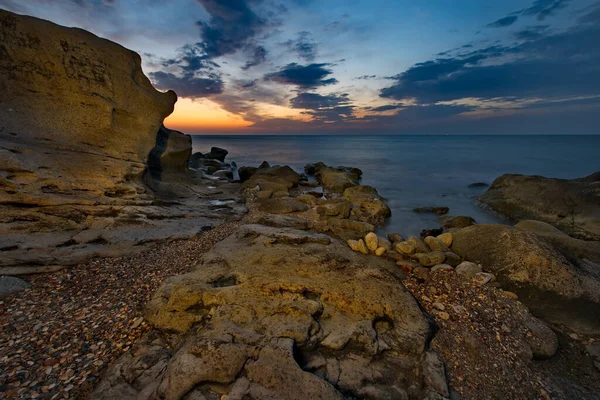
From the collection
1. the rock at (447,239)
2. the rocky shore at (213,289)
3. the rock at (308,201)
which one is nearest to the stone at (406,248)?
the rocky shore at (213,289)

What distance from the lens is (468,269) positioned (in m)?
7.16

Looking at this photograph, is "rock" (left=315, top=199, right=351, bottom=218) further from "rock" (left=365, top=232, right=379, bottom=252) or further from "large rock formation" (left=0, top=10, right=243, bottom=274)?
"rock" (left=365, top=232, right=379, bottom=252)

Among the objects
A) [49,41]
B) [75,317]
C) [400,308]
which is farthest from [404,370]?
[49,41]

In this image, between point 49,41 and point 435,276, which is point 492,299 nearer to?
point 435,276

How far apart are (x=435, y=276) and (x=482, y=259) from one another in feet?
5.71

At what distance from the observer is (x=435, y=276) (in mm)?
7055

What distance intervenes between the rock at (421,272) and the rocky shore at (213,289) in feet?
0.46

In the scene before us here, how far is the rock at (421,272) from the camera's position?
700 centimetres

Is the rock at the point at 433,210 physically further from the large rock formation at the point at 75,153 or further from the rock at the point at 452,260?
the large rock formation at the point at 75,153

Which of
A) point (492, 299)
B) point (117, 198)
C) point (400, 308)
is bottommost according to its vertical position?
point (492, 299)

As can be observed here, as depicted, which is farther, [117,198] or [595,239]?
[595,239]

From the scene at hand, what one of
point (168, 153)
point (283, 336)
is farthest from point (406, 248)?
point (168, 153)

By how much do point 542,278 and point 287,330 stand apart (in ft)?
20.9

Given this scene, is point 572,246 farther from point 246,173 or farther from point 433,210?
point 246,173
